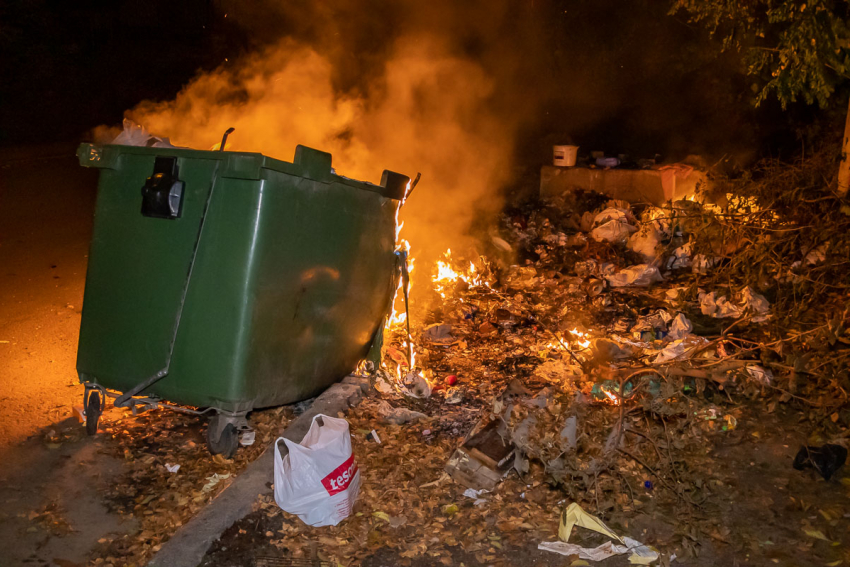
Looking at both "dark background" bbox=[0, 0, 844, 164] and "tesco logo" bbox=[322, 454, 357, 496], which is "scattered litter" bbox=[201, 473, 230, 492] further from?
"dark background" bbox=[0, 0, 844, 164]

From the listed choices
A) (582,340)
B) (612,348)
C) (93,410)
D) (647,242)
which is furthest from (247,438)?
(647,242)

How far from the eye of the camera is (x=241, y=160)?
3.35m

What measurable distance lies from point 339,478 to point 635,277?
4833 mm

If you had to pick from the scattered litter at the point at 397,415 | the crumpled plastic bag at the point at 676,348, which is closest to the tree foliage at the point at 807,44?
the crumpled plastic bag at the point at 676,348

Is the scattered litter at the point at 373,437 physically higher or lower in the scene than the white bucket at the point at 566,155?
lower

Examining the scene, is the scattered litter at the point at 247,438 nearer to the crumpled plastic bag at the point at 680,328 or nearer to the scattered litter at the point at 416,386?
the scattered litter at the point at 416,386

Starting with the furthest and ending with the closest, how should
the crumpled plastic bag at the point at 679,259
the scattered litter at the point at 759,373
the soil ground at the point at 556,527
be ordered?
the crumpled plastic bag at the point at 679,259, the scattered litter at the point at 759,373, the soil ground at the point at 556,527

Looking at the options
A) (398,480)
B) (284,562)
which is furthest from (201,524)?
(398,480)

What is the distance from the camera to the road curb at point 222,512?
2.83 meters

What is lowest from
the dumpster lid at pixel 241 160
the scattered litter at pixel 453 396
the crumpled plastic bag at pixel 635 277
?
the scattered litter at pixel 453 396

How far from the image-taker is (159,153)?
3.56 metres

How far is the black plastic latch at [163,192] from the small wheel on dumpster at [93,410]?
3.88 feet

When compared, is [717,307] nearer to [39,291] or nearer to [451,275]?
[451,275]

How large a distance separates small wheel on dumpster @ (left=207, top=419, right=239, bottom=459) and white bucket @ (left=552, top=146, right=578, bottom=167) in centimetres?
745
